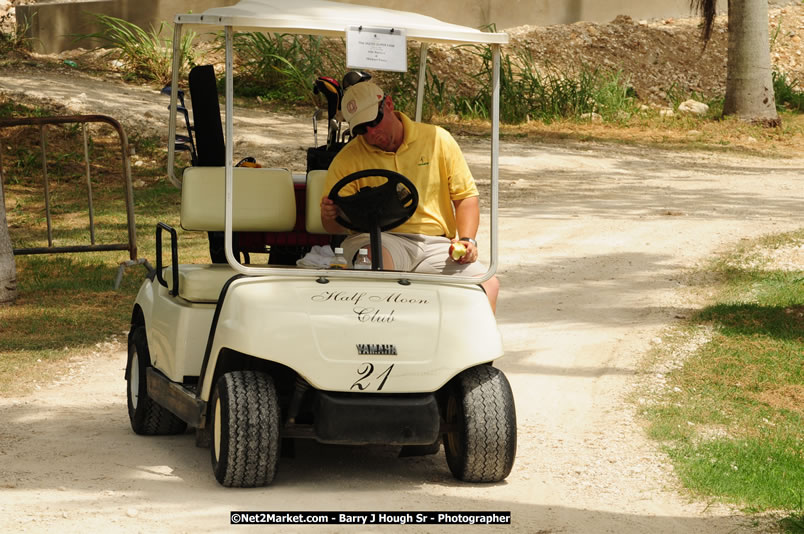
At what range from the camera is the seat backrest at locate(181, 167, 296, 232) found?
17.3ft

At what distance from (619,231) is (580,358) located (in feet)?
12.3

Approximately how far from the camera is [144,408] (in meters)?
5.43

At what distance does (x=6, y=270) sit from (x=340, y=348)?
481 centimetres

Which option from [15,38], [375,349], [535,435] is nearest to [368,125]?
[375,349]

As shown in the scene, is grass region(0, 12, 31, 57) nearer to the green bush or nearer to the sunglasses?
the green bush

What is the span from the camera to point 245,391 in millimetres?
4477

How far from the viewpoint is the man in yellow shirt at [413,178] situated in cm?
516

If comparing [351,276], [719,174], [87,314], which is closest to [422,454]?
[351,276]

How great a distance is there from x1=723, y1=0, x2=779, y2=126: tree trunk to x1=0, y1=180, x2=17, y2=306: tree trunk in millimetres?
11091

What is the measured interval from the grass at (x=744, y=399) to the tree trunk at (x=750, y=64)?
8173 millimetres

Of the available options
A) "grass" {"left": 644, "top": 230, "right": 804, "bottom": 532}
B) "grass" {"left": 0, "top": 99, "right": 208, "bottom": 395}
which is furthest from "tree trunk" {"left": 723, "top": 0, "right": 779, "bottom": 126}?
"grass" {"left": 644, "top": 230, "right": 804, "bottom": 532}

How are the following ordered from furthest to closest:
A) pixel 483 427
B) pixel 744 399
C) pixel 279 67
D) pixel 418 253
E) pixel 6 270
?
pixel 279 67 → pixel 6 270 → pixel 744 399 → pixel 418 253 → pixel 483 427

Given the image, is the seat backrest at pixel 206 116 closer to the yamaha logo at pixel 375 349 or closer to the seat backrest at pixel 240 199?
the seat backrest at pixel 240 199

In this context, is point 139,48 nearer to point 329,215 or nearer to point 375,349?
point 329,215
